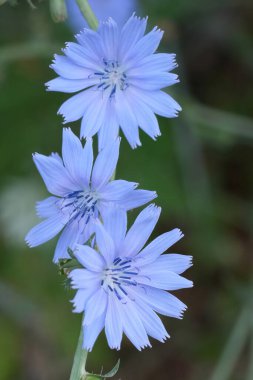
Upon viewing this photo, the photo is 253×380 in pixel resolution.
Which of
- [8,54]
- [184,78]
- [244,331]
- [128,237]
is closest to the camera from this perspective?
[128,237]

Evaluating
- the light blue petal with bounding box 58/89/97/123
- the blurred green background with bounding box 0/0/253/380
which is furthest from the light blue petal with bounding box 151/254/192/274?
the blurred green background with bounding box 0/0/253/380

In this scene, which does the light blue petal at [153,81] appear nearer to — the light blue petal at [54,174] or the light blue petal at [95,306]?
the light blue petal at [54,174]

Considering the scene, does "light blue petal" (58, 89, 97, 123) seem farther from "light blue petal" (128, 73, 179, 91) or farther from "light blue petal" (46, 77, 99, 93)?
"light blue petal" (128, 73, 179, 91)

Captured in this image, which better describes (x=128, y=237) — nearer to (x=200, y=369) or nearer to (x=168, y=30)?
(x=168, y=30)

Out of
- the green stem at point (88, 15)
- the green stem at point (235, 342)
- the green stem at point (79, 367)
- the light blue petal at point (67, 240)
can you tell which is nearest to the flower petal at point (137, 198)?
the light blue petal at point (67, 240)

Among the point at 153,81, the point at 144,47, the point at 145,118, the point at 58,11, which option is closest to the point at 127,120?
the point at 145,118

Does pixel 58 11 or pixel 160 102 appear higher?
pixel 58 11

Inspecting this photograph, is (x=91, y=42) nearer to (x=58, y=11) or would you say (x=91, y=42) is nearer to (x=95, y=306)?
(x=58, y=11)

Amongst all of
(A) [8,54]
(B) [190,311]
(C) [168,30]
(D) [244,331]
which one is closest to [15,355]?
(B) [190,311]
